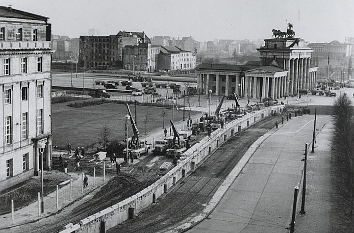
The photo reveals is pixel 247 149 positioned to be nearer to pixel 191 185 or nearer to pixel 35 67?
pixel 191 185

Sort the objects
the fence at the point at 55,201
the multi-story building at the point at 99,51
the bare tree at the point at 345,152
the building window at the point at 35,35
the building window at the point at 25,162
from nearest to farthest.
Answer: the fence at the point at 55,201 < the bare tree at the point at 345,152 < the building window at the point at 25,162 < the building window at the point at 35,35 < the multi-story building at the point at 99,51

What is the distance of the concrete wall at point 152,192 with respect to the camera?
28.9 meters

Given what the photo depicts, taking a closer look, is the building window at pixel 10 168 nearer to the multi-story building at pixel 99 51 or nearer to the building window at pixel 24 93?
the building window at pixel 24 93

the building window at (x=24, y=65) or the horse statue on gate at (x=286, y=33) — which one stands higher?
the horse statue on gate at (x=286, y=33)

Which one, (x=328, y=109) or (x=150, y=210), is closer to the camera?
(x=150, y=210)

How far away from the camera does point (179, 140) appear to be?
5550 centimetres

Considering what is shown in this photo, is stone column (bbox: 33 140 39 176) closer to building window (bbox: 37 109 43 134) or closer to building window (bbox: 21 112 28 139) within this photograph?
building window (bbox: 21 112 28 139)

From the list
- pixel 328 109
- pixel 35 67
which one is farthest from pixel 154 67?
pixel 35 67

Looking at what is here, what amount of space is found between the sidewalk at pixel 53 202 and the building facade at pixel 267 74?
7530 centimetres

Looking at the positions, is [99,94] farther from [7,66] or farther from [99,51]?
[99,51]

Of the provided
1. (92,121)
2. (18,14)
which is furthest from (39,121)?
(92,121)

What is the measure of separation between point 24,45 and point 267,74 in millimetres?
76581

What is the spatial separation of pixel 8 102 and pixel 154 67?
486 ft

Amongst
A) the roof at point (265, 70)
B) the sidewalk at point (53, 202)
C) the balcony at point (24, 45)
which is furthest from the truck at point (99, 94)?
the sidewalk at point (53, 202)
